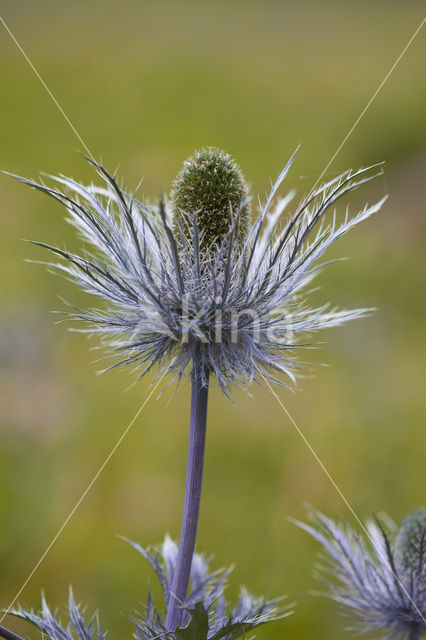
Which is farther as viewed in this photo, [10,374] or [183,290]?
[10,374]

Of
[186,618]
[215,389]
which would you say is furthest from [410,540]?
[215,389]

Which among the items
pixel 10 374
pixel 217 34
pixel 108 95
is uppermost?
pixel 217 34

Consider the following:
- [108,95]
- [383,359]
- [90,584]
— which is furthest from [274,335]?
[108,95]

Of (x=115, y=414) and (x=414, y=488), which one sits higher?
(x=115, y=414)

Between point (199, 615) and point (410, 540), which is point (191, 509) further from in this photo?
point (410, 540)

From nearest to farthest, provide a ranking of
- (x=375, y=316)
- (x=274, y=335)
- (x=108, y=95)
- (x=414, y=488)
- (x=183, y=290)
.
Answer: (x=183, y=290) < (x=274, y=335) < (x=414, y=488) < (x=375, y=316) < (x=108, y=95)

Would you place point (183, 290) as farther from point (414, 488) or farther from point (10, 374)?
point (10, 374)
